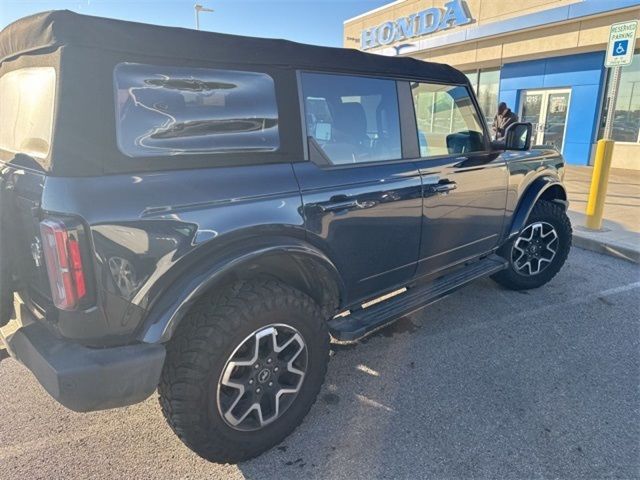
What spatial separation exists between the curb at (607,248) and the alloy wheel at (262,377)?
4714 millimetres

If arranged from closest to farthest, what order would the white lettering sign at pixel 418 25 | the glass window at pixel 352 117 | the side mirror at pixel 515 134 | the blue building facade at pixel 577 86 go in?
the glass window at pixel 352 117 → the side mirror at pixel 515 134 → the blue building facade at pixel 577 86 → the white lettering sign at pixel 418 25

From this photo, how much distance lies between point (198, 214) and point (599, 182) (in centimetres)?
592

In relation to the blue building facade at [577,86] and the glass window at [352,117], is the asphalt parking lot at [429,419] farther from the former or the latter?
the blue building facade at [577,86]

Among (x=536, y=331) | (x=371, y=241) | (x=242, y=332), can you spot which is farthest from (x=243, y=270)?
(x=536, y=331)

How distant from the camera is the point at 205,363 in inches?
77.6

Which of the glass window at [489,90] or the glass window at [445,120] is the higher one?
the glass window at [489,90]

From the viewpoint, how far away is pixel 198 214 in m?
1.91

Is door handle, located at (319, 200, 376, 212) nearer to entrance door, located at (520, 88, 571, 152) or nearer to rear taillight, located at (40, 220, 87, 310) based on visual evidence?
rear taillight, located at (40, 220, 87, 310)

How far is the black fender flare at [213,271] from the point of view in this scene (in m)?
1.85

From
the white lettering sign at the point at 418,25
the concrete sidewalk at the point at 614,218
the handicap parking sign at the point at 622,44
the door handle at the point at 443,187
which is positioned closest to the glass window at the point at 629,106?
the concrete sidewalk at the point at 614,218

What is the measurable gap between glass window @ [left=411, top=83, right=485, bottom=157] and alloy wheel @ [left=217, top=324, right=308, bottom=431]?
161 centimetres

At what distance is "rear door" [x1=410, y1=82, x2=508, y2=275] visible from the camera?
10.1 feet

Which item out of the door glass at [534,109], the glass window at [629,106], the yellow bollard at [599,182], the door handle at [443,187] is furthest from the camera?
the door glass at [534,109]

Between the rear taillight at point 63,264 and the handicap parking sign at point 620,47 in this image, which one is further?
the handicap parking sign at point 620,47
